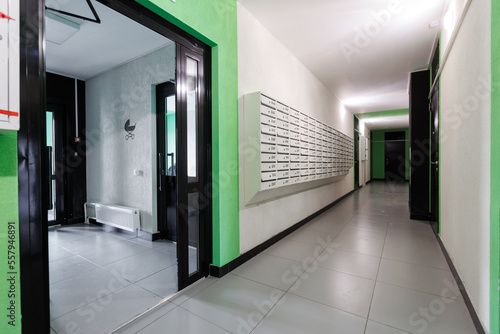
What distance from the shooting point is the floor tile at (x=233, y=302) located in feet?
5.62

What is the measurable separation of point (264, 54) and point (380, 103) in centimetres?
573

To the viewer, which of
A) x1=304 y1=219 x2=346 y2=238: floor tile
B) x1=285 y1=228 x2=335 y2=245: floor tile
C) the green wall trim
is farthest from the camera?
the green wall trim

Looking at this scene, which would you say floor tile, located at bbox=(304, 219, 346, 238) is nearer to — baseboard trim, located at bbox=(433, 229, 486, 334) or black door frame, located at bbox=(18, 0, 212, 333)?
baseboard trim, located at bbox=(433, 229, 486, 334)

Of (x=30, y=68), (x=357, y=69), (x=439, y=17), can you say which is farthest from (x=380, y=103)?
(x=30, y=68)

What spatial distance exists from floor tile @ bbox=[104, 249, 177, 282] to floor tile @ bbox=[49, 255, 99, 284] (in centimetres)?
24

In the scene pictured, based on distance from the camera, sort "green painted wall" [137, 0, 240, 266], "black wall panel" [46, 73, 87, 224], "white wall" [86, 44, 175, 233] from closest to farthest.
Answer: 1. "green painted wall" [137, 0, 240, 266]
2. "white wall" [86, 44, 175, 233]
3. "black wall panel" [46, 73, 87, 224]

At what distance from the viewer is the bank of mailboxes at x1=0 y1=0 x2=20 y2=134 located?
0.93 metres

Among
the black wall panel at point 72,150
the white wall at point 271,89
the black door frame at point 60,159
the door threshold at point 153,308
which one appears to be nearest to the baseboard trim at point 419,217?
the white wall at point 271,89

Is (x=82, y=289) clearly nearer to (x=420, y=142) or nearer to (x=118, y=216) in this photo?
(x=118, y=216)

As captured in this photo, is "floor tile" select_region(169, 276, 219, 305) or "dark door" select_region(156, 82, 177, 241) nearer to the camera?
"floor tile" select_region(169, 276, 219, 305)

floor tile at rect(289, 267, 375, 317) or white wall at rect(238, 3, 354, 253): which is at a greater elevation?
white wall at rect(238, 3, 354, 253)

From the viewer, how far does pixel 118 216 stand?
3848mm

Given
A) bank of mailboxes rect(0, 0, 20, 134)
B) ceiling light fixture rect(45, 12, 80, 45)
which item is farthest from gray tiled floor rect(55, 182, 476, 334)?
ceiling light fixture rect(45, 12, 80, 45)

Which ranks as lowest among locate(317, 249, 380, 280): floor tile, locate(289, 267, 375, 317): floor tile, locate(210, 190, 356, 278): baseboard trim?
locate(317, 249, 380, 280): floor tile
